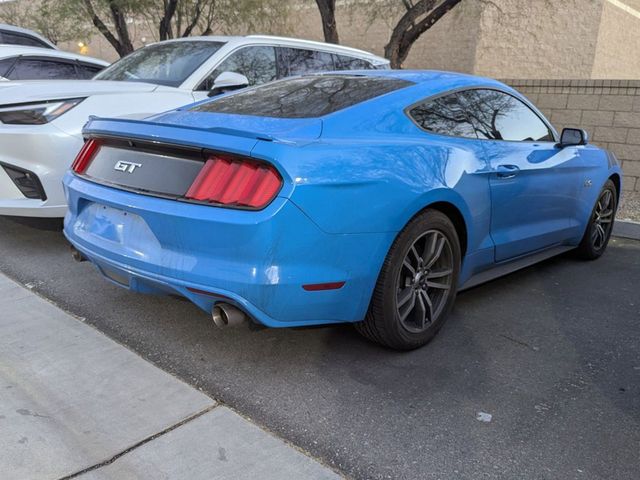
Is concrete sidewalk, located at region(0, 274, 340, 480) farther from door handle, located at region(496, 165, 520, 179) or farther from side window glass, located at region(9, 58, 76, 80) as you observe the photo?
side window glass, located at region(9, 58, 76, 80)

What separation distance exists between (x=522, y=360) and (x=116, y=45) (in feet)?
47.1

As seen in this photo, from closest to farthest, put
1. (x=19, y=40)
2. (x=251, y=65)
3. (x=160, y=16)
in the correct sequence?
(x=251, y=65), (x=19, y=40), (x=160, y=16)

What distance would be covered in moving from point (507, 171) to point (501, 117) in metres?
0.54

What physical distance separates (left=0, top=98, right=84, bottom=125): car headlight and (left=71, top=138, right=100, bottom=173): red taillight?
1256 millimetres

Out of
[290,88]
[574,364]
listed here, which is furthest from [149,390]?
[574,364]

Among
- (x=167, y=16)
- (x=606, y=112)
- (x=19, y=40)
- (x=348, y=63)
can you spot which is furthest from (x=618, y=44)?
(x=19, y=40)

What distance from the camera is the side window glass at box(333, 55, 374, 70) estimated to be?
656 cm

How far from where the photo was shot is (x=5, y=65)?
664cm

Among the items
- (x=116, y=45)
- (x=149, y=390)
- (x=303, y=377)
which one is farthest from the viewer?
(x=116, y=45)

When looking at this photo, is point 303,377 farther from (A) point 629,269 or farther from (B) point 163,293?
(A) point 629,269

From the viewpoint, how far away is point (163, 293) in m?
2.86

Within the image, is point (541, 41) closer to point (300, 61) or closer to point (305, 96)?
point (300, 61)

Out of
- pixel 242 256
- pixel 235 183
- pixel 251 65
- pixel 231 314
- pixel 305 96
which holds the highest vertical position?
pixel 305 96

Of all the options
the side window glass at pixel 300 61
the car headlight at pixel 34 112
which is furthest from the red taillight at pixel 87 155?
the side window glass at pixel 300 61
